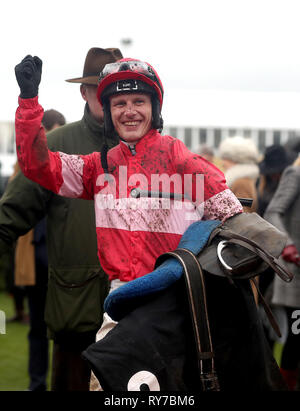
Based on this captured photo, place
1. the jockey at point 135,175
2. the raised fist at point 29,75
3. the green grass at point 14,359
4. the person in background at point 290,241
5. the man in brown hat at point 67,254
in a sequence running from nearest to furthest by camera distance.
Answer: the raised fist at point 29,75
the jockey at point 135,175
the man in brown hat at point 67,254
the person in background at point 290,241
the green grass at point 14,359

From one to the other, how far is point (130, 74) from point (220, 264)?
716 mm

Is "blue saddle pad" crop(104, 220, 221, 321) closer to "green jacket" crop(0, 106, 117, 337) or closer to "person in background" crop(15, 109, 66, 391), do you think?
"green jacket" crop(0, 106, 117, 337)

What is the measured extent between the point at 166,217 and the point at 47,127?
1106 millimetres

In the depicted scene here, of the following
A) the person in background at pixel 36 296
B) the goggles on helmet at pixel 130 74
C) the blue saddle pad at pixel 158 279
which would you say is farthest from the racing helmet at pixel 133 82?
the person in background at pixel 36 296

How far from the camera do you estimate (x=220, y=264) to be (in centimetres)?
183

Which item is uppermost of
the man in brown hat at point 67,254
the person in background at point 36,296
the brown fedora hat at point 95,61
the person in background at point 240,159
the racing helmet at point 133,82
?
the brown fedora hat at point 95,61

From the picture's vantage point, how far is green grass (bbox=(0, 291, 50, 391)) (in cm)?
455

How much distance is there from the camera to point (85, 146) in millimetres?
2676

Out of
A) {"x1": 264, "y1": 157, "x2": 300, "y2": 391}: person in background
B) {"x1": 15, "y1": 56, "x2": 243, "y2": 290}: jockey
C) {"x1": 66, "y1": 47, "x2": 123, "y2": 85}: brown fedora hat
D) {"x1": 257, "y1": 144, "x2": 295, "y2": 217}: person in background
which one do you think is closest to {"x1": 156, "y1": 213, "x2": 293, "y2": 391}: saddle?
{"x1": 15, "y1": 56, "x2": 243, "y2": 290}: jockey

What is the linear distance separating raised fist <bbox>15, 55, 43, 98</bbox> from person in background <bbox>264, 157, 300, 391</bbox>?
194cm

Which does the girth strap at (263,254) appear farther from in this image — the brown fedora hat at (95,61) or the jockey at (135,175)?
the brown fedora hat at (95,61)

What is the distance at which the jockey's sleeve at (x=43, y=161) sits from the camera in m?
1.99

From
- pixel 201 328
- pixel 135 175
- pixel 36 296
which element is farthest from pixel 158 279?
pixel 36 296
